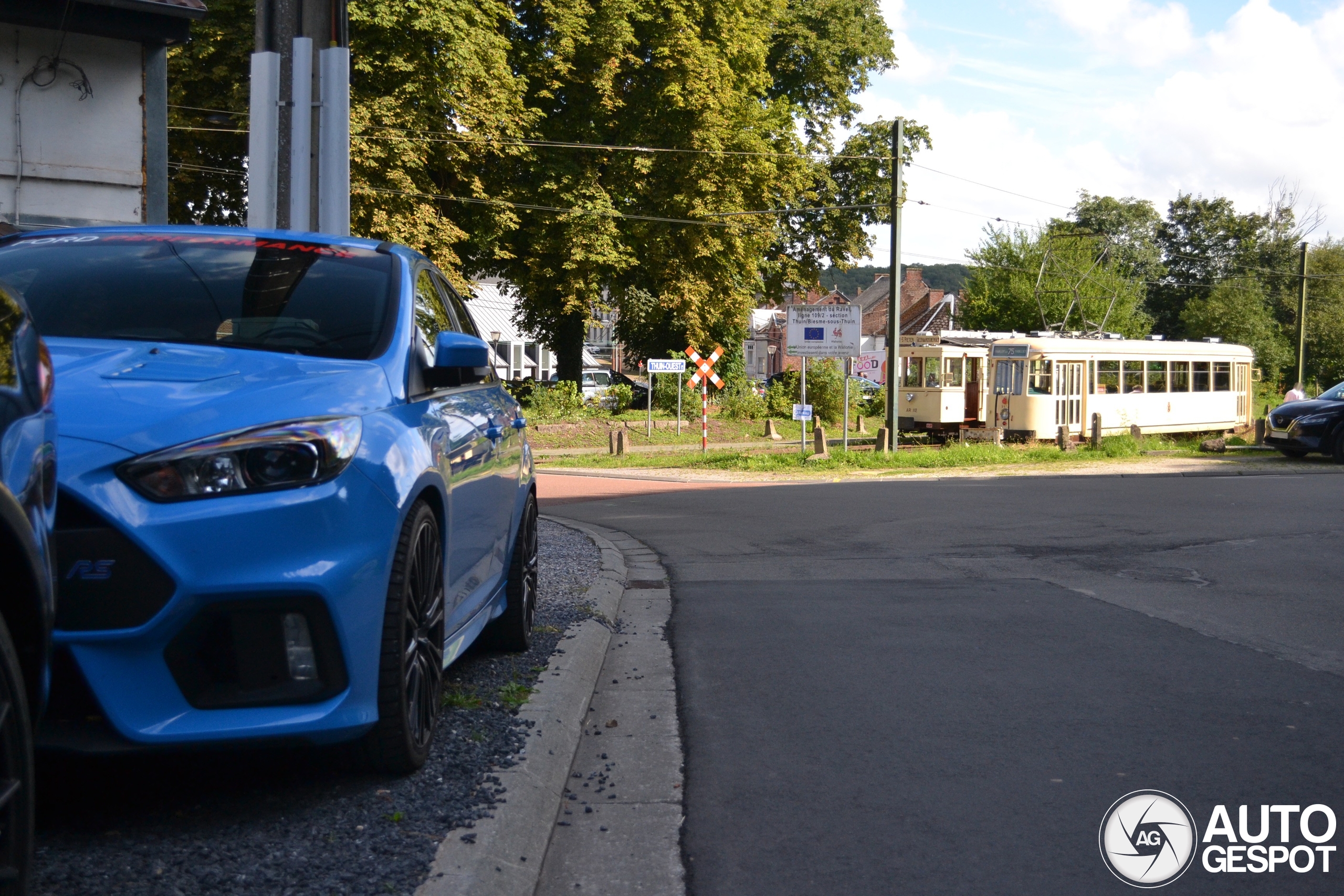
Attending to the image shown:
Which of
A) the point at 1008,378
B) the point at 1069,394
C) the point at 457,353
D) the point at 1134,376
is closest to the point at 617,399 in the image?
the point at 1008,378

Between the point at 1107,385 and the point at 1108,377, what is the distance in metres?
0.21

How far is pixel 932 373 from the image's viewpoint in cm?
3425

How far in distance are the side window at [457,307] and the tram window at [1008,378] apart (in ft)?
92.2

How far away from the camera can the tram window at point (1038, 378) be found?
107ft

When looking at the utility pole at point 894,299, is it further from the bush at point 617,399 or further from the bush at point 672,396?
the bush at point 617,399

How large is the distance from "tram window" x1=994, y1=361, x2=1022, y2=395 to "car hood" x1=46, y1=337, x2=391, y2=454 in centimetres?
3035

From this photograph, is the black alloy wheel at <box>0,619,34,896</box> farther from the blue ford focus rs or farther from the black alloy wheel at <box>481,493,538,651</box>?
the black alloy wheel at <box>481,493,538,651</box>

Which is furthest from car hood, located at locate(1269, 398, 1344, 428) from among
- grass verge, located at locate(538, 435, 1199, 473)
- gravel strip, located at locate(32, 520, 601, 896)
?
gravel strip, located at locate(32, 520, 601, 896)

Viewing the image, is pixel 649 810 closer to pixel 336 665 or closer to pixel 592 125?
pixel 336 665

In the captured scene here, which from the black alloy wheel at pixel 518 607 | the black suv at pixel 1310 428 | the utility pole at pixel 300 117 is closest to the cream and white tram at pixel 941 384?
the black suv at pixel 1310 428

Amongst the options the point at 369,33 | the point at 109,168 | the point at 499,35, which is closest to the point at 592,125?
the point at 499,35

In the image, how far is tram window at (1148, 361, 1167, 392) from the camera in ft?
117

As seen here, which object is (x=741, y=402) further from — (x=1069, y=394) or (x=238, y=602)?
(x=238, y=602)

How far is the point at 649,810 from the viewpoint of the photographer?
13.7ft
